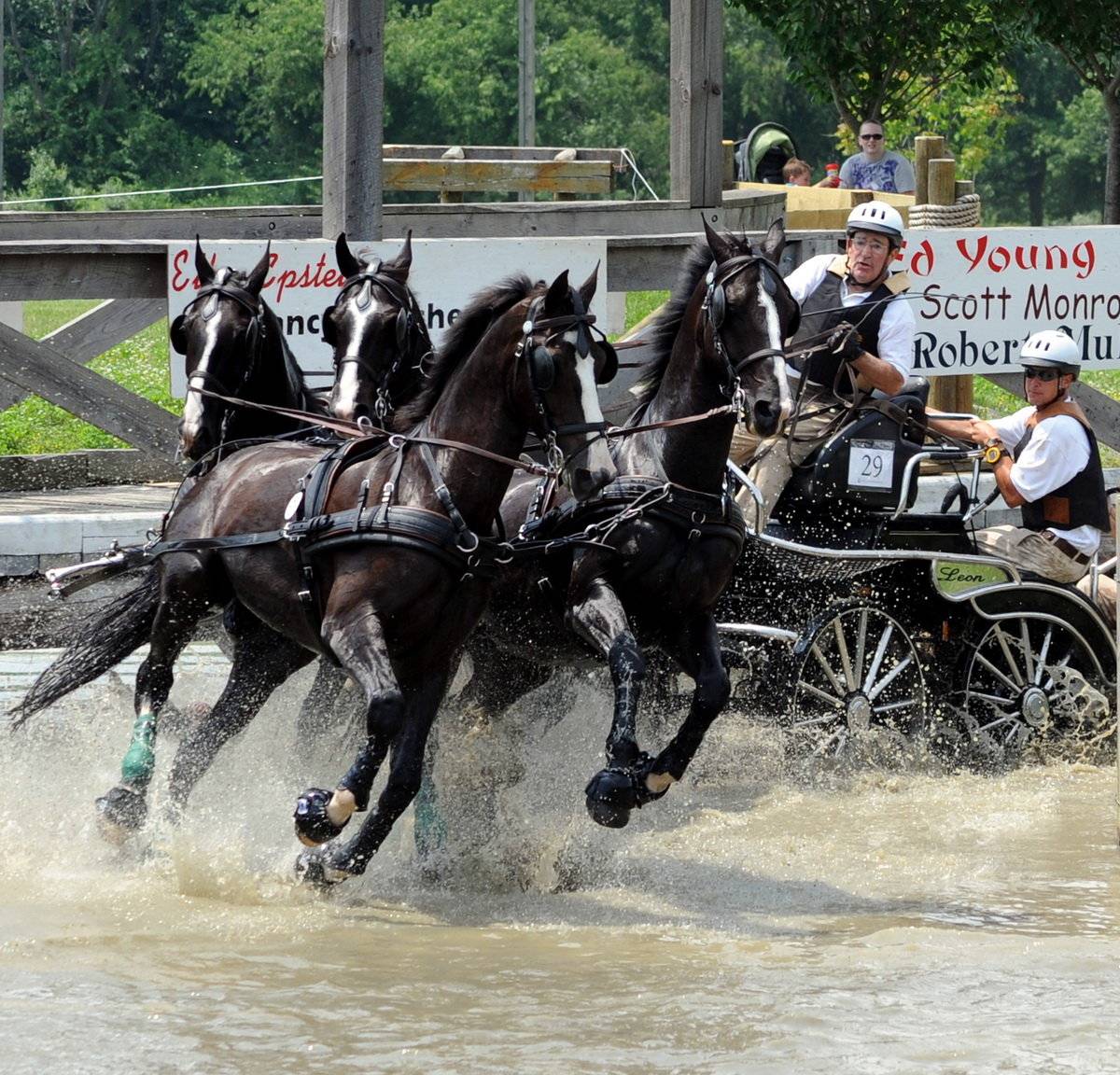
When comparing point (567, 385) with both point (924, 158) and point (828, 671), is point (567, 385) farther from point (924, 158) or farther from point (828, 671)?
point (924, 158)

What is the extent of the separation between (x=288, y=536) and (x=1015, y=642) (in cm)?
344

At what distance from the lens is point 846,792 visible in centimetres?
792

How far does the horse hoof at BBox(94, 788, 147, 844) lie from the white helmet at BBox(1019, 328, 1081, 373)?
3.93 meters

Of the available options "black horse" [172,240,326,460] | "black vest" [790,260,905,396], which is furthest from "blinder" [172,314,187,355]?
"black vest" [790,260,905,396]

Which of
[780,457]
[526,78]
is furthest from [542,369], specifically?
[526,78]

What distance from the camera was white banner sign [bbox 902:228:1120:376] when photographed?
957 cm

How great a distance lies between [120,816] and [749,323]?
Answer: 263 cm

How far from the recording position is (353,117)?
29.6 feet

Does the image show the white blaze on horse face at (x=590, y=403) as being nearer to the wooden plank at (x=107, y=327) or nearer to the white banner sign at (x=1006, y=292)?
the white banner sign at (x=1006, y=292)

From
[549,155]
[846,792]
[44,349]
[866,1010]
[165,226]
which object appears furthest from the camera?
[549,155]

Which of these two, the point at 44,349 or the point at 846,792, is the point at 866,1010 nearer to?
the point at 846,792

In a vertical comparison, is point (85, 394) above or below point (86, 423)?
above

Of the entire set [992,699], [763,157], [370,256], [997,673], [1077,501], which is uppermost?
[763,157]

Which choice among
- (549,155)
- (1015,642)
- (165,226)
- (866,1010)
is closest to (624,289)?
(1015,642)
